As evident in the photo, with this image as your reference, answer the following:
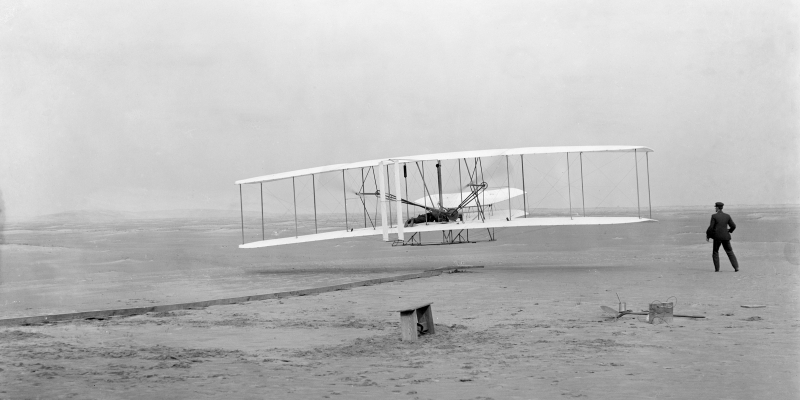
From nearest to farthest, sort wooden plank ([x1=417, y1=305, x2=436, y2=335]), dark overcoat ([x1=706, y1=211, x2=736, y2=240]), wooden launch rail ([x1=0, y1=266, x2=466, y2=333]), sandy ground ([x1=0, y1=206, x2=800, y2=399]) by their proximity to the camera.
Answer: sandy ground ([x1=0, y1=206, x2=800, y2=399])
wooden plank ([x1=417, y1=305, x2=436, y2=335])
wooden launch rail ([x1=0, y1=266, x2=466, y2=333])
dark overcoat ([x1=706, y1=211, x2=736, y2=240])

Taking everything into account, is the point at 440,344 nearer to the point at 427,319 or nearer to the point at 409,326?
the point at 409,326

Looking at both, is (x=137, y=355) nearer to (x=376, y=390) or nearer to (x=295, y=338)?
(x=295, y=338)

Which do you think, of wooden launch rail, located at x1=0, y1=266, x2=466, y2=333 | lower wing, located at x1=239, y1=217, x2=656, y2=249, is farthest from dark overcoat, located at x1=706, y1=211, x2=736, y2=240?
wooden launch rail, located at x1=0, y1=266, x2=466, y2=333

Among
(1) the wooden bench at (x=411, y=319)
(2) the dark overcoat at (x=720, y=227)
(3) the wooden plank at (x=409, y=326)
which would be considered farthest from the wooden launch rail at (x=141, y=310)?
(2) the dark overcoat at (x=720, y=227)

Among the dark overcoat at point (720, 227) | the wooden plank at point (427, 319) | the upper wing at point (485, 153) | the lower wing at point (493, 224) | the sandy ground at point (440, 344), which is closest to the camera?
the sandy ground at point (440, 344)

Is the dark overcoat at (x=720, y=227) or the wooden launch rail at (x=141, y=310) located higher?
the dark overcoat at (x=720, y=227)

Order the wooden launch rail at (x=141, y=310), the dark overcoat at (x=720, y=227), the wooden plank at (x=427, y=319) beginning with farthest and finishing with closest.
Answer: the dark overcoat at (x=720, y=227), the wooden launch rail at (x=141, y=310), the wooden plank at (x=427, y=319)

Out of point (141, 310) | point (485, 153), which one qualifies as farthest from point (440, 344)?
point (485, 153)

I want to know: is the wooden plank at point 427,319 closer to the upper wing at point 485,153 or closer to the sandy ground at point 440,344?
the sandy ground at point 440,344

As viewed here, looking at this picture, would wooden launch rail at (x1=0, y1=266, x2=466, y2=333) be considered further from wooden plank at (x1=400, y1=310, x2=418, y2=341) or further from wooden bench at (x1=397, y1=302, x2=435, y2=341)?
wooden plank at (x1=400, y1=310, x2=418, y2=341)

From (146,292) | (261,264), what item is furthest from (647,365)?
(261,264)

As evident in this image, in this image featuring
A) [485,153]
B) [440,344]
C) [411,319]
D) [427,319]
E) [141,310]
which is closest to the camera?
[440,344]

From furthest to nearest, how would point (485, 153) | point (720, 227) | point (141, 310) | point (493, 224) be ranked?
point (485, 153), point (493, 224), point (720, 227), point (141, 310)
